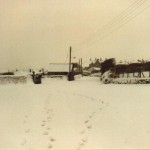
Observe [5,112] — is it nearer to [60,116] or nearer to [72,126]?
[60,116]

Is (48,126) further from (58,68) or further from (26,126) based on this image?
(58,68)

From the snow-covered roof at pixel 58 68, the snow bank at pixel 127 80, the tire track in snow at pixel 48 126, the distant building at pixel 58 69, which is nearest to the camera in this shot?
the tire track in snow at pixel 48 126

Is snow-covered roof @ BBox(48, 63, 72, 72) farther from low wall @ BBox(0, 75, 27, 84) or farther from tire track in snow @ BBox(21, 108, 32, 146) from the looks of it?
tire track in snow @ BBox(21, 108, 32, 146)

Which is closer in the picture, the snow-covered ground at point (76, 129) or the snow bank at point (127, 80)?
the snow-covered ground at point (76, 129)

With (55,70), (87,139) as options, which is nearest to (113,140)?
(87,139)

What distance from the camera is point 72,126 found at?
757cm

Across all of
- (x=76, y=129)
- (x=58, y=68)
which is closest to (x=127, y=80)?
(x=76, y=129)

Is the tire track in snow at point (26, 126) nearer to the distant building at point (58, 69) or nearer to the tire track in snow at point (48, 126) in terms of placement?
the tire track in snow at point (48, 126)

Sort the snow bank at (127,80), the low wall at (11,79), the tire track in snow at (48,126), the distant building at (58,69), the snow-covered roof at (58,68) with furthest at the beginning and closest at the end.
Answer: the snow-covered roof at (58,68) < the distant building at (58,69) < the low wall at (11,79) < the snow bank at (127,80) < the tire track in snow at (48,126)

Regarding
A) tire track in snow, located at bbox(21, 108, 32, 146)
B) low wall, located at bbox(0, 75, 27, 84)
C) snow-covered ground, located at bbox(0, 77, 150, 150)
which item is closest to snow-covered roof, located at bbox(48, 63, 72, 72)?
low wall, located at bbox(0, 75, 27, 84)

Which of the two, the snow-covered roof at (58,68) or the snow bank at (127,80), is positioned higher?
the snow-covered roof at (58,68)

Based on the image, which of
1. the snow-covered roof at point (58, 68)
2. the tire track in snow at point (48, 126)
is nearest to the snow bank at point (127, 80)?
the tire track in snow at point (48, 126)

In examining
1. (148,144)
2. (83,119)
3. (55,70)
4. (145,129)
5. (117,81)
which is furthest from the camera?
(55,70)

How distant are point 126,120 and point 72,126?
1529 millimetres
